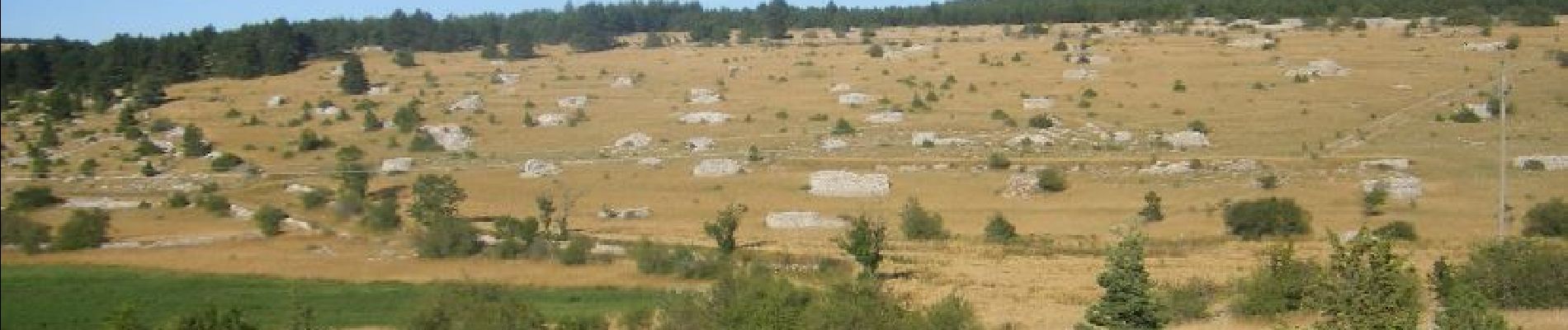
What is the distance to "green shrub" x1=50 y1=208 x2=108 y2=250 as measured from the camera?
1712 centimetres

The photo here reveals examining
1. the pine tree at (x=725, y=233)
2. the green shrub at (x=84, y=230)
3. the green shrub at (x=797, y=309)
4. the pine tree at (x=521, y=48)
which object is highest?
the pine tree at (x=521, y=48)

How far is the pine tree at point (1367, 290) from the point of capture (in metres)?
14.5

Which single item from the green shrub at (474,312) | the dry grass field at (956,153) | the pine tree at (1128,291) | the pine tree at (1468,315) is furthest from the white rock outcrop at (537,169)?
the pine tree at (1468,315)

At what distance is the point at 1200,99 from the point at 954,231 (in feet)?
71.6

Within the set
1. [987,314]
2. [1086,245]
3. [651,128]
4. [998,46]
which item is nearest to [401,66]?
Result: [651,128]

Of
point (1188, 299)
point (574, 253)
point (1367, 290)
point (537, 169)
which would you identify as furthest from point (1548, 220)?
point (537, 169)

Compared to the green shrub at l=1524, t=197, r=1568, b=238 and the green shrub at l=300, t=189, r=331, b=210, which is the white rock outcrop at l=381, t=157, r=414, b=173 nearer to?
the green shrub at l=300, t=189, r=331, b=210

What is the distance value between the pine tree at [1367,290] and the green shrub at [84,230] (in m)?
13.2

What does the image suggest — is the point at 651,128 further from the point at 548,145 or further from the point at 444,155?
the point at 444,155

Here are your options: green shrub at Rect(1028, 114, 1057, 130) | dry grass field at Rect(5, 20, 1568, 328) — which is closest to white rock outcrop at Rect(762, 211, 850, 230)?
dry grass field at Rect(5, 20, 1568, 328)

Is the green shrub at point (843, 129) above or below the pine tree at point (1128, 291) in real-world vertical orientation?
below

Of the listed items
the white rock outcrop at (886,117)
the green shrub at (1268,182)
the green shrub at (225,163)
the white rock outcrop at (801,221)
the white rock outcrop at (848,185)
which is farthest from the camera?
the white rock outcrop at (886,117)

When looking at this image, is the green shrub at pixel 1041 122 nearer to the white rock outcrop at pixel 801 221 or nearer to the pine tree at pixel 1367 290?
the white rock outcrop at pixel 801 221

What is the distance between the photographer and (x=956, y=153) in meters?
50.0
